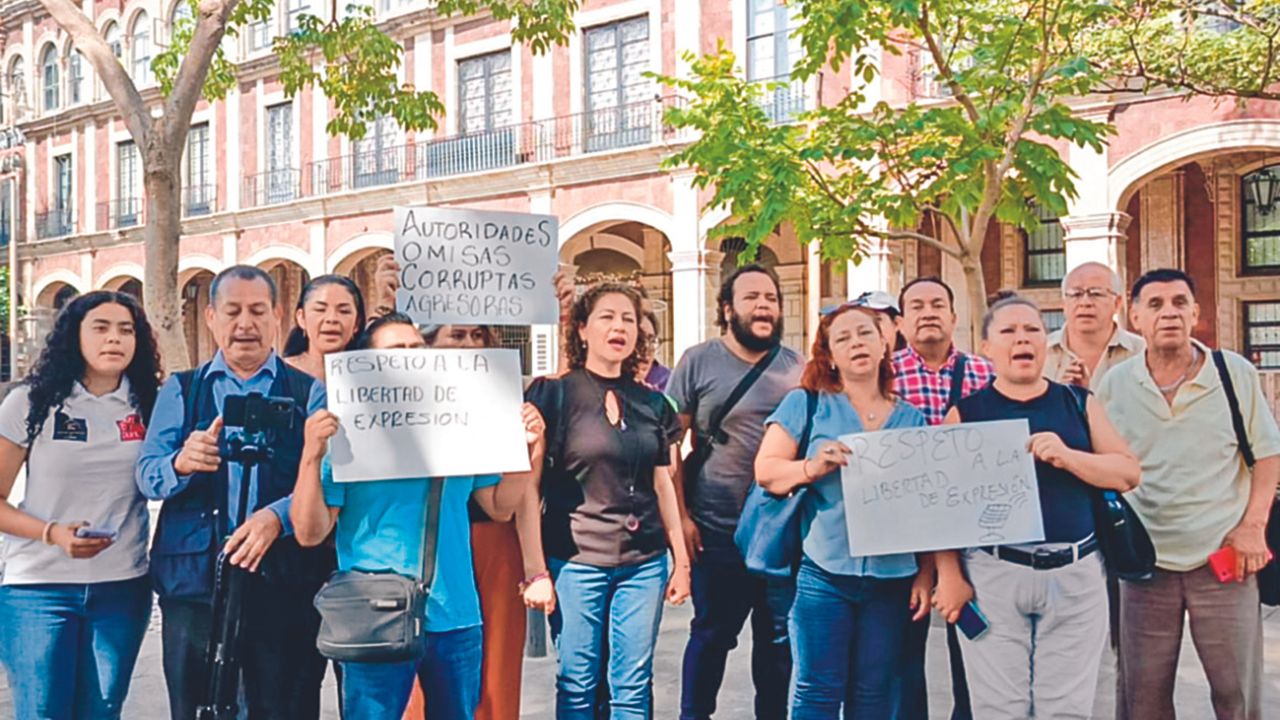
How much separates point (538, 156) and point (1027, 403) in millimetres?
16689

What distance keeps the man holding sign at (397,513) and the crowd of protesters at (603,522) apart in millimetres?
10

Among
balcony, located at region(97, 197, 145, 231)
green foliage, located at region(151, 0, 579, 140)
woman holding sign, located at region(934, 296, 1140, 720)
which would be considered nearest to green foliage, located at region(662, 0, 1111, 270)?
green foliage, located at region(151, 0, 579, 140)

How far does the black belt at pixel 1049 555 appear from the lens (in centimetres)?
346

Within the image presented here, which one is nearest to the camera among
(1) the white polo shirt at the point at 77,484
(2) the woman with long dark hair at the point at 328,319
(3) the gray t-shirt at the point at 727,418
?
(1) the white polo shirt at the point at 77,484

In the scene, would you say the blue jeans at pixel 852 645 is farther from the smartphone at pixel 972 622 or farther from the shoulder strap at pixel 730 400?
the shoulder strap at pixel 730 400

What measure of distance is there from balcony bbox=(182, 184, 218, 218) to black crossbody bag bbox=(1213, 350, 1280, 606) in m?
24.0

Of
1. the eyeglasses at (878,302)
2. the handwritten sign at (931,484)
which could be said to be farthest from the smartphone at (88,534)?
the eyeglasses at (878,302)

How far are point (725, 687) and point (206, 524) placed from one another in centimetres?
298

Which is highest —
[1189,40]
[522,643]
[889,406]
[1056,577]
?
[1189,40]

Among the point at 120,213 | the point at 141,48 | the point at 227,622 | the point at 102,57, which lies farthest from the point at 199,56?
the point at 141,48

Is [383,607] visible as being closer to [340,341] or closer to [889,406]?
[340,341]

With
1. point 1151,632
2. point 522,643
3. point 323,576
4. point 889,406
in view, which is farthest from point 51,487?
point 1151,632

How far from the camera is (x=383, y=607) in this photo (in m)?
2.98

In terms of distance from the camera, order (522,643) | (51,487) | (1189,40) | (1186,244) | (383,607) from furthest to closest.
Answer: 1. (1186,244)
2. (1189,40)
3. (522,643)
4. (51,487)
5. (383,607)
